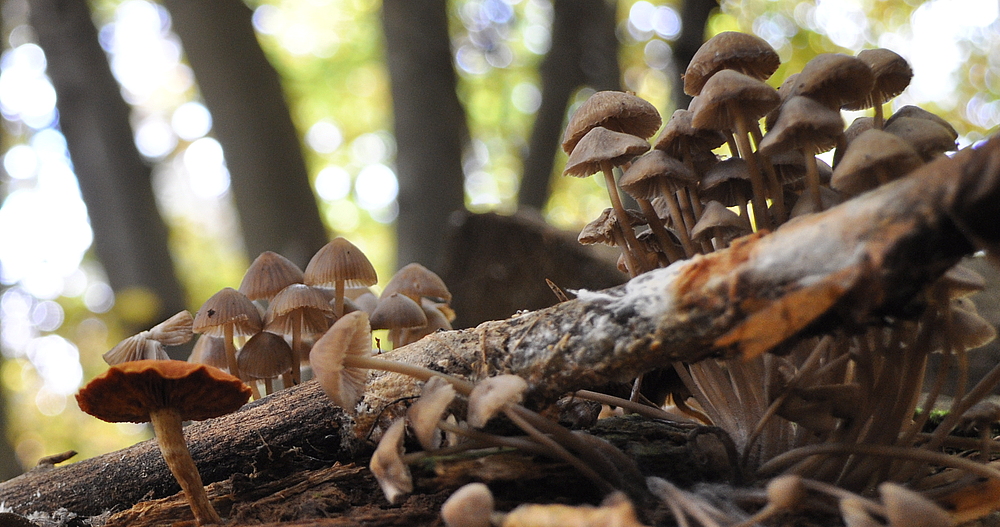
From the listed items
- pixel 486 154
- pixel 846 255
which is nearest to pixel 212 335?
pixel 846 255

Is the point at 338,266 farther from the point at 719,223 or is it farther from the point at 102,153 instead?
the point at 102,153

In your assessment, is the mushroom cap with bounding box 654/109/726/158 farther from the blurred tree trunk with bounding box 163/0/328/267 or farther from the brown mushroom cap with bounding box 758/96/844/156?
the blurred tree trunk with bounding box 163/0/328/267

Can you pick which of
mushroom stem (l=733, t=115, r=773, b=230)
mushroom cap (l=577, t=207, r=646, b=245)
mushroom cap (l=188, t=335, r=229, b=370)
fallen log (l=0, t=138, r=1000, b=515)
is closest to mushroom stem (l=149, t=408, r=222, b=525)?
fallen log (l=0, t=138, r=1000, b=515)

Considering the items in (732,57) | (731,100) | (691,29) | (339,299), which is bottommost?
(339,299)

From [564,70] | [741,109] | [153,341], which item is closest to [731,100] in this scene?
[741,109]

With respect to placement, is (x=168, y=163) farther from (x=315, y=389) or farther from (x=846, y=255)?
(x=846, y=255)

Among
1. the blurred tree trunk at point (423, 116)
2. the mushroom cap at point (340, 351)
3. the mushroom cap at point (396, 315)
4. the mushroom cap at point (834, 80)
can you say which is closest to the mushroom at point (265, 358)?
the mushroom cap at point (396, 315)
